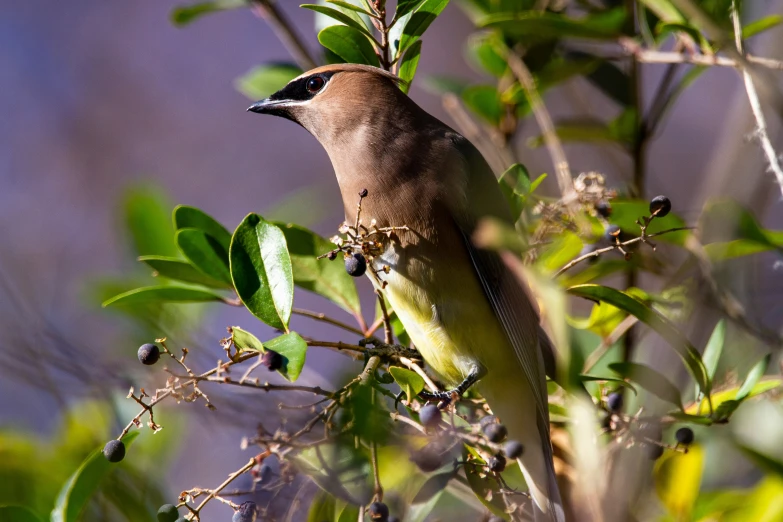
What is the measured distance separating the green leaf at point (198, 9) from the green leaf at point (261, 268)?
1117mm

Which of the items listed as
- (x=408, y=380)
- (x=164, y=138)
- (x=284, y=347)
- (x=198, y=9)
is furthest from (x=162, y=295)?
(x=164, y=138)

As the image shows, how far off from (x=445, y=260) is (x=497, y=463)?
69 cm

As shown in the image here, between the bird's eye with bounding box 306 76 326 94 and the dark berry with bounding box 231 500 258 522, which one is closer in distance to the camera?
the dark berry with bounding box 231 500 258 522

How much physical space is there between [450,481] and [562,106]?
437 cm

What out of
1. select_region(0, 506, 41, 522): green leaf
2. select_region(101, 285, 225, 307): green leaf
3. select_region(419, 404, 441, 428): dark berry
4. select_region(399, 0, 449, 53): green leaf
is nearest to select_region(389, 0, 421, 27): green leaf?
select_region(399, 0, 449, 53): green leaf

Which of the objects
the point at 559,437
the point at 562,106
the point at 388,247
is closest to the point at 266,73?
the point at 388,247

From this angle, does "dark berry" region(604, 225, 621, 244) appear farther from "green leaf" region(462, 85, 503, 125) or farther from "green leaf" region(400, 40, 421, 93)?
"green leaf" region(462, 85, 503, 125)

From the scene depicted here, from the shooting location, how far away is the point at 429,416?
189 cm

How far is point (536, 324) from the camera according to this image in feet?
A: 8.50

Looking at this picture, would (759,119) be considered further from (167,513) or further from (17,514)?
(17,514)

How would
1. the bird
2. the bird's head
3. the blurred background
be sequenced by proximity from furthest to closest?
the blurred background < the bird's head < the bird

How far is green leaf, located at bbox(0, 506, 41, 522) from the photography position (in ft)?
6.20

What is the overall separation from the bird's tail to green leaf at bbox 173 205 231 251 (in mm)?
852

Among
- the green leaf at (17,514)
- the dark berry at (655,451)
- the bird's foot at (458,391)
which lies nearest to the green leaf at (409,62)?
the bird's foot at (458,391)
